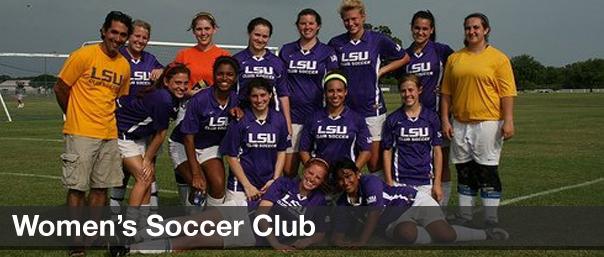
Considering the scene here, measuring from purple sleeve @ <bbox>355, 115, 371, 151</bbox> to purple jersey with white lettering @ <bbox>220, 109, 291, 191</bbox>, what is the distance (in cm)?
69

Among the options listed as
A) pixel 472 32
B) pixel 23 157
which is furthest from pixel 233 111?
pixel 23 157

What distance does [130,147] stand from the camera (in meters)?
5.75

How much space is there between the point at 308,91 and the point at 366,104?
1.94 ft

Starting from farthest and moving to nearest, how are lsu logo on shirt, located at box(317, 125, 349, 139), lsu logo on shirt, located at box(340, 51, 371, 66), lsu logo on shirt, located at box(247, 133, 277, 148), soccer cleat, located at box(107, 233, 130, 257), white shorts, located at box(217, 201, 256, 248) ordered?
lsu logo on shirt, located at box(340, 51, 371, 66)
lsu logo on shirt, located at box(317, 125, 349, 139)
lsu logo on shirt, located at box(247, 133, 277, 148)
white shorts, located at box(217, 201, 256, 248)
soccer cleat, located at box(107, 233, 130, 257)

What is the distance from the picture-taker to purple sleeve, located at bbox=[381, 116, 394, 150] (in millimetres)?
6102

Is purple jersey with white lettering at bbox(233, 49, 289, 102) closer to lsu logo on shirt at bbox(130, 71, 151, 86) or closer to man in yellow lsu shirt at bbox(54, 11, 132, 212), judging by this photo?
lsu logo on shirt at bbox(130, 71, 151, 86)

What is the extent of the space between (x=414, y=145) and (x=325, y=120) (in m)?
0.91

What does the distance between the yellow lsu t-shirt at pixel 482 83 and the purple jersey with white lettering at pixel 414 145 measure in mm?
345

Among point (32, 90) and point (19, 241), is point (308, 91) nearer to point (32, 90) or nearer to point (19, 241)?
point (19, 241)

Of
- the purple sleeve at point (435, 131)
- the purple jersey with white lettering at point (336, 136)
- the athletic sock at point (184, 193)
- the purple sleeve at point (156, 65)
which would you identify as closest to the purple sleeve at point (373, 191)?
the purple jersey with white lettering at point (336, 136)

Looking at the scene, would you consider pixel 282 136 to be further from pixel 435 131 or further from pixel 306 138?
pixel 435 131

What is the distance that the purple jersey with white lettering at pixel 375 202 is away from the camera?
545cm

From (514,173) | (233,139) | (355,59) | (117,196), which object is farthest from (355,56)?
(514,173)

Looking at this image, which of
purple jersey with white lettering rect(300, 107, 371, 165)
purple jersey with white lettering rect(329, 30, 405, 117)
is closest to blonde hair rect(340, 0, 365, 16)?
purple jersey with white lettering rect(329, 30, 405, 117)
